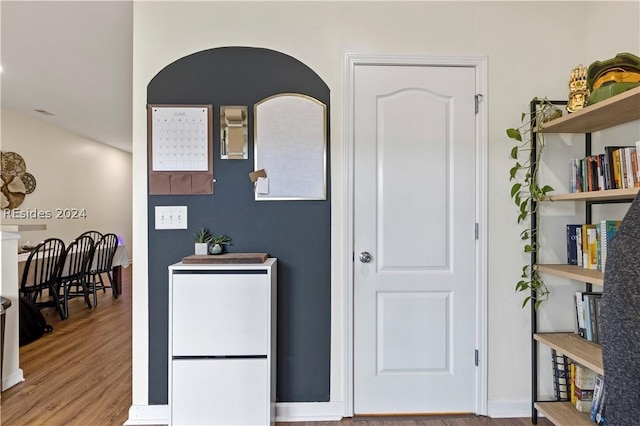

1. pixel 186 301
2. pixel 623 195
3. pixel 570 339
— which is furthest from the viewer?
pixel 570 339

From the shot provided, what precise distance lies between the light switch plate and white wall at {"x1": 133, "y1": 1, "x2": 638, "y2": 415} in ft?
0.32

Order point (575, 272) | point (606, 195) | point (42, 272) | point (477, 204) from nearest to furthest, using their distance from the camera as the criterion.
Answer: point (606, 195) < point (575, 272) < point (477, 204) < point (42, 272)

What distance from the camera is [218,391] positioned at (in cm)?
171

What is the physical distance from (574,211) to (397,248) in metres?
1.09

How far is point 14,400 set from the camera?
2.19 m

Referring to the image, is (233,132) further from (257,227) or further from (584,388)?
(584,388)

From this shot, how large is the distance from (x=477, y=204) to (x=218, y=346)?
5.45ft

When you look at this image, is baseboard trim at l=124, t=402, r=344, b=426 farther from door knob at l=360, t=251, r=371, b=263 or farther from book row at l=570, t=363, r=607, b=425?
book row at l=570, t=363, r=607, b=425

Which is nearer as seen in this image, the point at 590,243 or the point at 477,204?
the point at 590,243

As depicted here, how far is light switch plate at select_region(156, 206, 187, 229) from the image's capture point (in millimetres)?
2002

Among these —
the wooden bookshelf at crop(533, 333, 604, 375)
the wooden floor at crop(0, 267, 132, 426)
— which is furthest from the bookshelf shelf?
the wooden floor at crop(0, 267, 132, 426)

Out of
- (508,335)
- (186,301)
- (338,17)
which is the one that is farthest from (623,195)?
(186,301)

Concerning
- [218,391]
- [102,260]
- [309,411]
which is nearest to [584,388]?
[309,411]

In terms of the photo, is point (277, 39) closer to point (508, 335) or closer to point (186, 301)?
point (186, 301)
